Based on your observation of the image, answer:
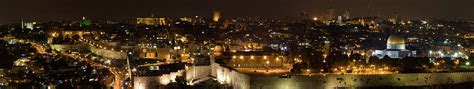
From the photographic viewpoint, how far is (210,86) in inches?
1147

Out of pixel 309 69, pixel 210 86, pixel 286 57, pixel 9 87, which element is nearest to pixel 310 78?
pixel 309 69

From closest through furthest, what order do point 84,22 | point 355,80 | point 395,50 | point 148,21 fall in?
point 355,80 → point 395,50 → point 84,22 → point 148,21

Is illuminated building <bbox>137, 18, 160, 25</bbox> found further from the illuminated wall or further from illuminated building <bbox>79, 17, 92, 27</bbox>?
the illuminated wall

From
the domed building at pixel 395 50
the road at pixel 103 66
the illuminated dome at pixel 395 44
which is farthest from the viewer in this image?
the illuminated dome at pixel 395 44

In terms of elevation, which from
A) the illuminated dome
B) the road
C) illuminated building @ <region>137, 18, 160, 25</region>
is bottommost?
the road

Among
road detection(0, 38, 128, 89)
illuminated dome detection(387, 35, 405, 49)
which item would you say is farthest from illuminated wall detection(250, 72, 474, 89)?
illuminated dome detection(387, 35, 405, 49)

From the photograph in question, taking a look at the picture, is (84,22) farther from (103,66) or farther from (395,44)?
(395,44)

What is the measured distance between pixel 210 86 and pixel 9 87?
8.90 m

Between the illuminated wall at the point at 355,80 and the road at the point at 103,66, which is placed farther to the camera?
the road at the point at 103,66

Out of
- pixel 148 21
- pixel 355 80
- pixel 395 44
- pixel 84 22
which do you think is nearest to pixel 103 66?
pixel 395 44

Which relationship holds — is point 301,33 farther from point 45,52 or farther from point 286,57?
point 286,57

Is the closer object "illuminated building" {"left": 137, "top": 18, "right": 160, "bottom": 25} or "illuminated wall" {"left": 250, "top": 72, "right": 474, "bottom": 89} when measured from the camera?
"illuminated wall" {"left": 250, "top": 72, "right": 474, "bottom": 89}

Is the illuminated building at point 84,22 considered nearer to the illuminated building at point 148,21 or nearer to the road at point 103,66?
the illuminated building at point 148,21

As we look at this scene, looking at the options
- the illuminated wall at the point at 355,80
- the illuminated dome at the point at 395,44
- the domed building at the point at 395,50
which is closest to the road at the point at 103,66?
the illuminated wall at the point at 355,80
